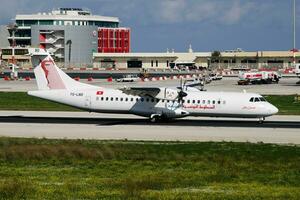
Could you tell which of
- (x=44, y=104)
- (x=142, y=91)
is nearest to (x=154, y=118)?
(x=142, y=91)

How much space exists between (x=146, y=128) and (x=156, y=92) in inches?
176

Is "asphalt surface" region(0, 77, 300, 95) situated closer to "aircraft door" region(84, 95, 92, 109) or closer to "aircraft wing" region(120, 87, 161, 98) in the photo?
"aircraft wing" region(120, 87, 161, 98)

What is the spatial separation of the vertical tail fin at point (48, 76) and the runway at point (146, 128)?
2656 millimetres

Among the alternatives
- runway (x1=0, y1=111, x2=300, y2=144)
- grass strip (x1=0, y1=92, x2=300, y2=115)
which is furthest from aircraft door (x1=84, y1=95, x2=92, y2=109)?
grass strip (x1=0, y1=92, x2=300, y2=115)

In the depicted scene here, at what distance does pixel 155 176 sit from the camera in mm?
27328

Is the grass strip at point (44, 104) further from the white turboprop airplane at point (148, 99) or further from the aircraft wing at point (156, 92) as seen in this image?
the aircraft wing at point (156, 92)

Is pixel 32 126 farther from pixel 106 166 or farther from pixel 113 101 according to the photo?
pixel 106 166

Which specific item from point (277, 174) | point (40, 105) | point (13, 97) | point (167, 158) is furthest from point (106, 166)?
point (13, 97)

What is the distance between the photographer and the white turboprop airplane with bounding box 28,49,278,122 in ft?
157

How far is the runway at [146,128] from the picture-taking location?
4059 cm

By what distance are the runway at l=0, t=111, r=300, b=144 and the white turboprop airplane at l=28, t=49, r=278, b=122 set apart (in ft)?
2.94

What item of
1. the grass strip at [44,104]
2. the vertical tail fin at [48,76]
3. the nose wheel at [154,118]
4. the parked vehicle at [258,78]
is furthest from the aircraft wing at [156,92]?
the parked vehicle at [258,78]

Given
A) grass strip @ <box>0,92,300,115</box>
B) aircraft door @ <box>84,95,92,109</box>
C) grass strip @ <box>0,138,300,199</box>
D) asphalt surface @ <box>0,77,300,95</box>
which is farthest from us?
asphalt surface @ <box>0,77,300,95</box>

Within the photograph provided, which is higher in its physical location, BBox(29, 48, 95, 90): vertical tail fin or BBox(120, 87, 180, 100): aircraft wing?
BBox(29, 48, 95, 90): vertical tail fin
